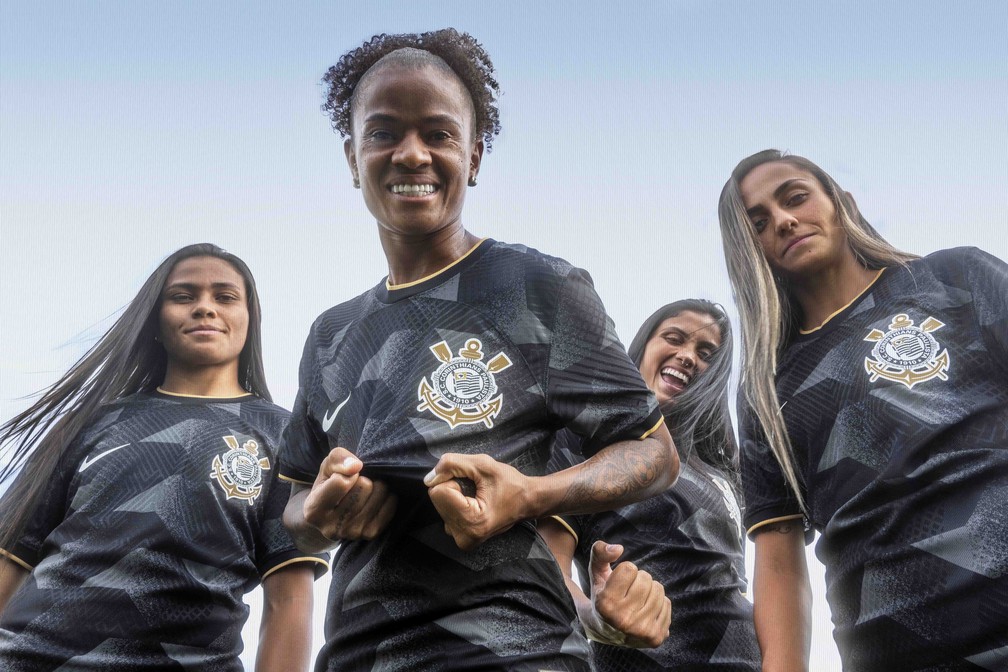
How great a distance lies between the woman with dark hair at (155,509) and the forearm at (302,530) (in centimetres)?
134

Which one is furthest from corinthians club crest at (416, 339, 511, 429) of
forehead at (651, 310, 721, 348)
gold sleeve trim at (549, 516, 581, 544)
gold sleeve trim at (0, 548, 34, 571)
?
forehead at (651, 310, 721, 348)

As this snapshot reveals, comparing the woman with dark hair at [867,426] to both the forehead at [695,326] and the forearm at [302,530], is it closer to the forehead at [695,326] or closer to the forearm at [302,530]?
the forehead at [695,326]

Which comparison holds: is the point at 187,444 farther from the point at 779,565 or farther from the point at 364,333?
the point at 779,565

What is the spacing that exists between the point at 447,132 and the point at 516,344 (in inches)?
26.8

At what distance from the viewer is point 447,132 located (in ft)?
9.33

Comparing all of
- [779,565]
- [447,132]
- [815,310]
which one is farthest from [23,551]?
[815,310]

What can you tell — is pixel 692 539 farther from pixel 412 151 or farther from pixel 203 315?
pixel 203 315

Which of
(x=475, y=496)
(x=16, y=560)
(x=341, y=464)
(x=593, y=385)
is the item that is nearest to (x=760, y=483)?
(x=593, y=385)

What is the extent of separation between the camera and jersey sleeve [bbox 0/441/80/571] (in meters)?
4.14

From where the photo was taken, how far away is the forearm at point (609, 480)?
2281 mm

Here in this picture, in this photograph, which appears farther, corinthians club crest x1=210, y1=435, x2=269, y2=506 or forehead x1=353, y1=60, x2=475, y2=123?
corinthians club crest x1=210, y1=435, x2=269, y2=506

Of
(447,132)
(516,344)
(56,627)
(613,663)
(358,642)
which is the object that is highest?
(447,132)

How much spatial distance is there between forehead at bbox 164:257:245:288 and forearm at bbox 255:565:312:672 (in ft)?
4.84

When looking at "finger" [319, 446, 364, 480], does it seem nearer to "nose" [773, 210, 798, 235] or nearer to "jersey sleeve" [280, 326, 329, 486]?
"jersey sleeve" [280, 326, 329, 486]
